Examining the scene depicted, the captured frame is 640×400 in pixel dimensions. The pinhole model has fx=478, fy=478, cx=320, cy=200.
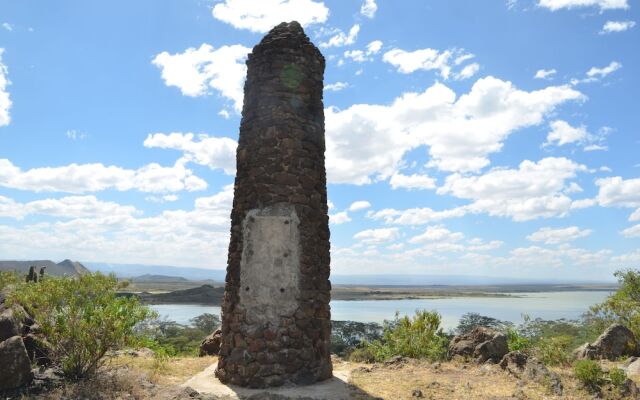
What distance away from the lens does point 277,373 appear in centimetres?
770

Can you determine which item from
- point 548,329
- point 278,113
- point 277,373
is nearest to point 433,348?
point 277,373

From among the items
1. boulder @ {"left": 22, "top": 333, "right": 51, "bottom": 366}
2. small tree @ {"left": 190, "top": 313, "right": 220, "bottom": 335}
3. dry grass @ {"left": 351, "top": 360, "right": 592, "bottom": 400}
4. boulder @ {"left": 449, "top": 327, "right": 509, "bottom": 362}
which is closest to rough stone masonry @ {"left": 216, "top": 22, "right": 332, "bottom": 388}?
dry grass @ {"left": 351, "top": 360, "right": 592, "bottom": 400}

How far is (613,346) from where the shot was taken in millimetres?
11680

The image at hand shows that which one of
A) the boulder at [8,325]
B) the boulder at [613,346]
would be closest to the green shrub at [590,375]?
the boulder at [613,346]

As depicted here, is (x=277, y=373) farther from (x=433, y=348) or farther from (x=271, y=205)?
(x=433, y=348)

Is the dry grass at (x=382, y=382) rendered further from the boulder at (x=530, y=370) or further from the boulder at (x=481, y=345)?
the boulder at (x=481, y=345)

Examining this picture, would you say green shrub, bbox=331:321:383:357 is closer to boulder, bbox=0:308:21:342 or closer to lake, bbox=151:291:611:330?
lake, bbox=151:291:611:330

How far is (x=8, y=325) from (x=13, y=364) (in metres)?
0.72

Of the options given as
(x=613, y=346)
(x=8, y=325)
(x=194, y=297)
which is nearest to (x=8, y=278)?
(x=8, y=325)

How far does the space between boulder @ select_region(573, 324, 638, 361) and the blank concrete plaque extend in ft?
26.4

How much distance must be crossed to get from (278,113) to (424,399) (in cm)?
532

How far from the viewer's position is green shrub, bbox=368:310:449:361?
38.7 feet

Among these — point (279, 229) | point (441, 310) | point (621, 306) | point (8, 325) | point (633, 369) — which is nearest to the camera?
point (8, 325)

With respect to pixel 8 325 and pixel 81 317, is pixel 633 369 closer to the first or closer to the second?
pixel 81 317
